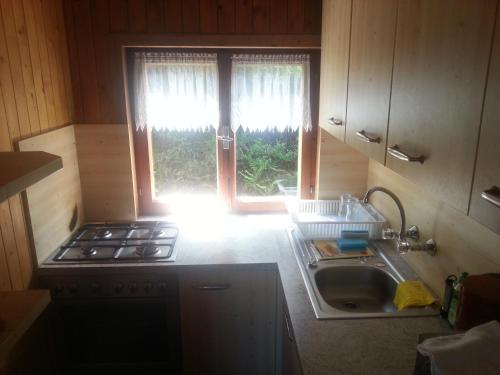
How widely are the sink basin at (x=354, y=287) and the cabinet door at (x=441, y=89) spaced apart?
782 millimetres

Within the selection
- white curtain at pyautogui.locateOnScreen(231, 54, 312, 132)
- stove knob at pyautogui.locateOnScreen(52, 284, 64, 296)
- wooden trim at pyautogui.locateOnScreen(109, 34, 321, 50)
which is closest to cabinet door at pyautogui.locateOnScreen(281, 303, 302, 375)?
stove knob at pyautogui.locateOnScreen(52, 284, 64, 296)

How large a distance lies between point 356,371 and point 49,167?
3.37ft

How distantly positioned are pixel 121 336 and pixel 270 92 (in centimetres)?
153

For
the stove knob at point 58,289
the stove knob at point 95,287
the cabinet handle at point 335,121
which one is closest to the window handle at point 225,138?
the cabinet handle at point 335,121

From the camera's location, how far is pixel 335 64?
1.80 meters

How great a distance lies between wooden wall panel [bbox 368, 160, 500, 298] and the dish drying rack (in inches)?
4.3

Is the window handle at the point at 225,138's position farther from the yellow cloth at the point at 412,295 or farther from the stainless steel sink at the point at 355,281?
the yellow cloth at the point at 412,295

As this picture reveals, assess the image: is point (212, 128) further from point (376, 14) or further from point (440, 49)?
point (440, 49)

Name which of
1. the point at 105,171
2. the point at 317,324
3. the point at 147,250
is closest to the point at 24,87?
the point at 105,171

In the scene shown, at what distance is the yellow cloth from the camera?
1448mm

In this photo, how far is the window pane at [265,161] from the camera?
96.2 inches

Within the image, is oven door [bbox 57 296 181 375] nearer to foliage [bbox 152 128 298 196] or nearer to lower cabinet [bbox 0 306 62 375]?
lower cabinet [bbox 0 306 62 375]

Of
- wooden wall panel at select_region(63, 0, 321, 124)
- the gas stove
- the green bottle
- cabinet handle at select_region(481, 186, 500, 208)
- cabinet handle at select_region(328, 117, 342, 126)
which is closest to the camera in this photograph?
cabinet handle at select_region(481, 186, 500, 208)

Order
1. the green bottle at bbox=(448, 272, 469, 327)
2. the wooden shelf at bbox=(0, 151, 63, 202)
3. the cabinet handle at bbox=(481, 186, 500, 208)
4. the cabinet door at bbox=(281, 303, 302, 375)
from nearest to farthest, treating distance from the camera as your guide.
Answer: the cabinet handle at bbox=(481, 186, 500, 208) → the wooden shelf at bbox=(0, 151, 63, 202) → the green bottle at bbox=(448, 272, 469, 327) → the cabinet door at bbox=(281, 303, 302, 375)
